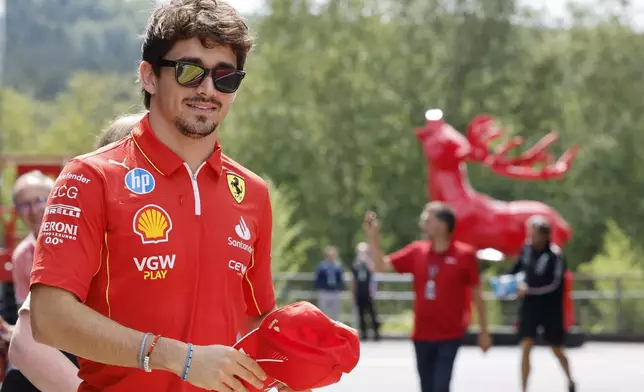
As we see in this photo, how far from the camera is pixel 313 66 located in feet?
174

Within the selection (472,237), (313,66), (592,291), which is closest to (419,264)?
(472,237)

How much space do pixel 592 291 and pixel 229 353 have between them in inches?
1024

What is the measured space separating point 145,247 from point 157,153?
275 millimetres

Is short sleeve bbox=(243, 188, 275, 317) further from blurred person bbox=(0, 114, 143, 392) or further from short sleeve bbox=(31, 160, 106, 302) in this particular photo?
blurred person bbox=(0, 114, 143, 392)

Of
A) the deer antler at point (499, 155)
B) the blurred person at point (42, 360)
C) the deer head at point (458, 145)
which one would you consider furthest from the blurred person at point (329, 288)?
the blurred person at point (42, 360)

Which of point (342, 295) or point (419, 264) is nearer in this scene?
point (419, 264)

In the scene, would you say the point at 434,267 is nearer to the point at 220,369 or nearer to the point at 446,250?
the point at 446,250

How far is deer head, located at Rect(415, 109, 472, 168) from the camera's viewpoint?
2667 cm

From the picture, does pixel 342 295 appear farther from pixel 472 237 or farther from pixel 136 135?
pixel 136 135

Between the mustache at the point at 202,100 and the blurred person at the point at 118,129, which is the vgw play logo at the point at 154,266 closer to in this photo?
the mustache at the point at 202,100

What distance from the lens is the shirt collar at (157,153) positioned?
148 inches

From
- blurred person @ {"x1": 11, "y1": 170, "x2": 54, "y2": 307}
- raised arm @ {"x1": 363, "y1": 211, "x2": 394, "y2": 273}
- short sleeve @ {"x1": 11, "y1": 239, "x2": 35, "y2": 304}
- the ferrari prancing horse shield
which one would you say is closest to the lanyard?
raised arm @ {"x1": 363, "y1": 211, "x2": 394, "y2": 273}

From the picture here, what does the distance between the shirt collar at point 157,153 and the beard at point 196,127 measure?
72 mm

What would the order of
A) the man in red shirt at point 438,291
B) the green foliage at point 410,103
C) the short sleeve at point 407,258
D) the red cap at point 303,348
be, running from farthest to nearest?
the green foliage at point 410,103, the short sleeve at point 407,258, the man in red shirt at point 438,291, the red cap at point 303,348
